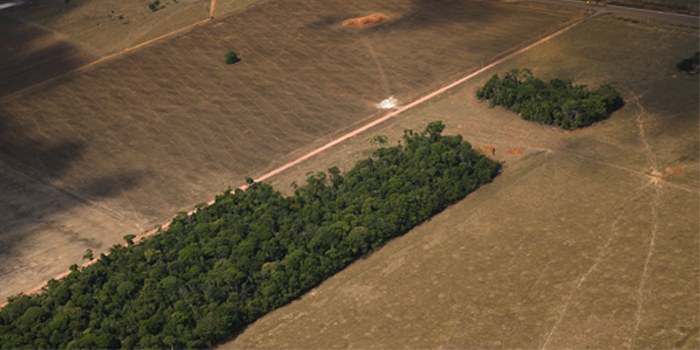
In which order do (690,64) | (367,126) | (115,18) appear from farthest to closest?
(115,18), (367,126), (690,64)

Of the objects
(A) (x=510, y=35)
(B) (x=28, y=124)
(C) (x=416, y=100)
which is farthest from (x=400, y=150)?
(B) (x=28, y=124)

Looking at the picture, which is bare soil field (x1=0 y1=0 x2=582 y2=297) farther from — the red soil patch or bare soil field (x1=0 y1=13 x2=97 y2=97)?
bare soil field (x1=0 y1=13 x2=97 y2=97)

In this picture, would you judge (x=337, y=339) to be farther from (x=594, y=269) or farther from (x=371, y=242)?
(x=594, y=269)

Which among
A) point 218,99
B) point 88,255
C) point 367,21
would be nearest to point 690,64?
point 367,21

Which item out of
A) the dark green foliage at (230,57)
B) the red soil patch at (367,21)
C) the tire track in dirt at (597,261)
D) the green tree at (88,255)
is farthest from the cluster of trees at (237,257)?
the red soil patch at (367,21)

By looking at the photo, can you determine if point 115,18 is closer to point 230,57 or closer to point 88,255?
point 230,57

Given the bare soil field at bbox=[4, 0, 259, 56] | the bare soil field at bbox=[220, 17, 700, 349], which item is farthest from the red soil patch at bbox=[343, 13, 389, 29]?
the bare soil field at bbox=[220, 17, 700, 349]
